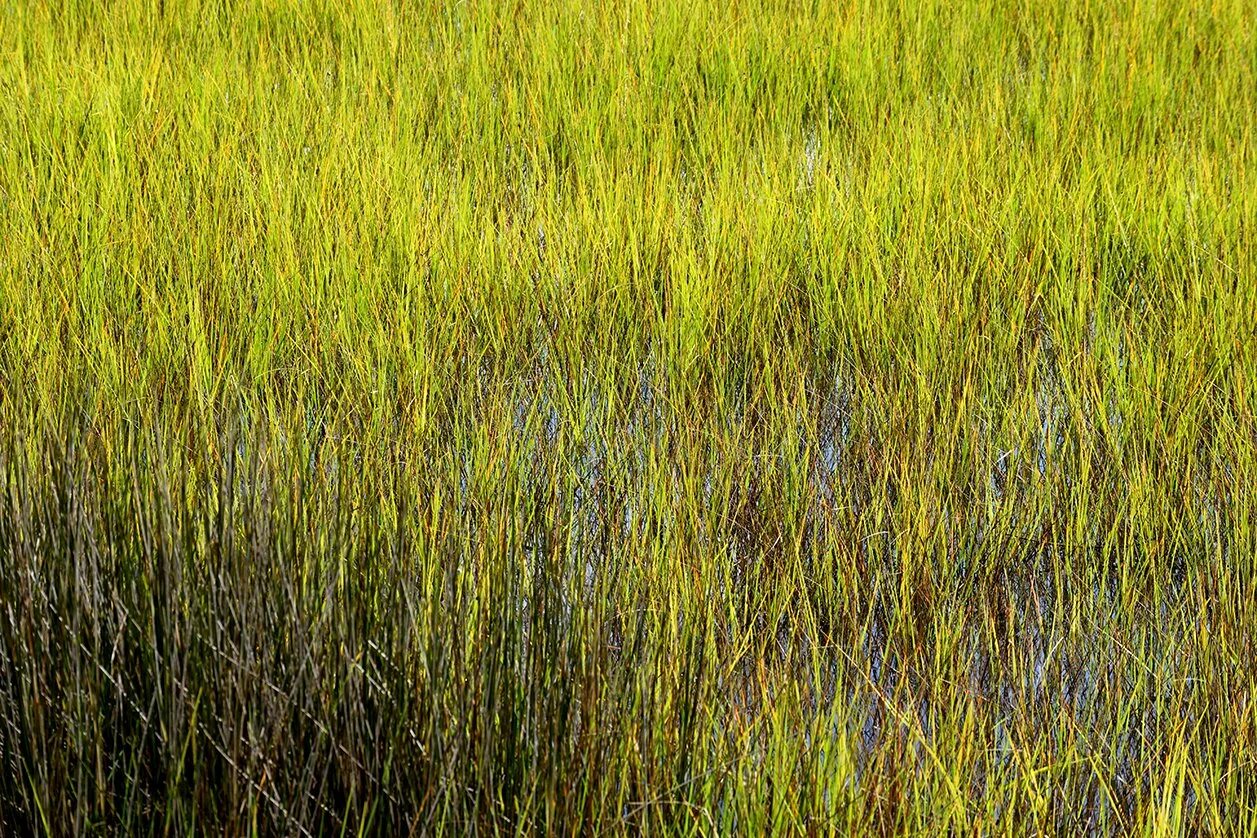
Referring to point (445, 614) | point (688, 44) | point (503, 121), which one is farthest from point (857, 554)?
point (688, 44)

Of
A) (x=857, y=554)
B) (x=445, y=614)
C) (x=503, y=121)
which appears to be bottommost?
(x=857, y=554)

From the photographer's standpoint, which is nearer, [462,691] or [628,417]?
[462,691]

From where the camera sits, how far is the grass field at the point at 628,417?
137 centimetres

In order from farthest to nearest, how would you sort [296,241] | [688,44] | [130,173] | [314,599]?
1. [688,44]
2. [130,173]
3. [296,241]
4. [314,599]

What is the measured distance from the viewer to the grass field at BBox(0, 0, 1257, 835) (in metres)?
1.37

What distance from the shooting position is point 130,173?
3074 millimetres

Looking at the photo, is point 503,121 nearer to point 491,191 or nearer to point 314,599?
point 491,191

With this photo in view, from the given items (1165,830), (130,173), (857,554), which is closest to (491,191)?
(130,173)

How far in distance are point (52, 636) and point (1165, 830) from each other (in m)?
1.19

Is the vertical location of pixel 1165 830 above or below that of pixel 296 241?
below

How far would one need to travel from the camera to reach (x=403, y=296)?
2643 mm

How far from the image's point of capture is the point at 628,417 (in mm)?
2357

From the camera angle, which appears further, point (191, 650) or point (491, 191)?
point (491, 191)

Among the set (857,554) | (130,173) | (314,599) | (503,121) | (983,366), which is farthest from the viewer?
(503,121)
